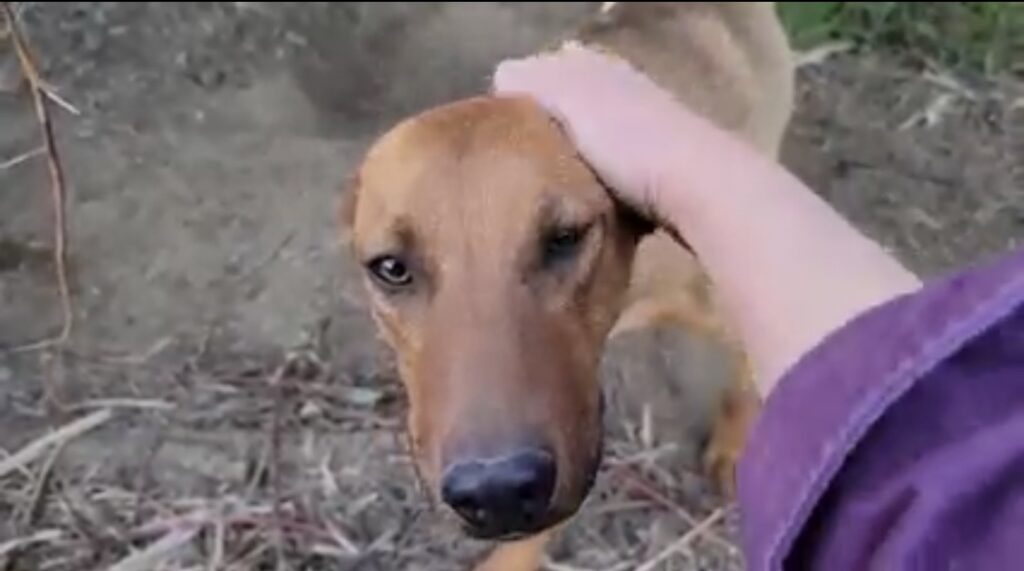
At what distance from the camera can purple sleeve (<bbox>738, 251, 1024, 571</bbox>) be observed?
104 cm

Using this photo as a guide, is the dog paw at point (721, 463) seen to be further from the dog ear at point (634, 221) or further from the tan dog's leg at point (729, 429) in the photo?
the dog ear at point (634, 221)

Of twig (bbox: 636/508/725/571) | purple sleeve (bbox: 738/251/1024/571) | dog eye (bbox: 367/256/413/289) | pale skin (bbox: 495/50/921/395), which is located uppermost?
purple sleeve (bbox: 738/251/1024/571)

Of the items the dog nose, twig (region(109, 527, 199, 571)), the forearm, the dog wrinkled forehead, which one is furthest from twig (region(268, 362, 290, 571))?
the forearm

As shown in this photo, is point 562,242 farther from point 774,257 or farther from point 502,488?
point 774,257

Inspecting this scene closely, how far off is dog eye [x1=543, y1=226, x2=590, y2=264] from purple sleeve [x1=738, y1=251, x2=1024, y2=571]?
863mm

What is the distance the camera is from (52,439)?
2488 mm

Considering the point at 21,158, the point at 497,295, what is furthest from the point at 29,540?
the point at 497,295

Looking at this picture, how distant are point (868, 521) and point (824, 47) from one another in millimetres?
2639

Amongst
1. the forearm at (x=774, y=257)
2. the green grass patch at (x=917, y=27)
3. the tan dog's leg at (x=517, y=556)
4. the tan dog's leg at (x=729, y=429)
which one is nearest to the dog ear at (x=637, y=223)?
the forearm at (x=774, y=257)

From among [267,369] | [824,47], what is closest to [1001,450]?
[267,369]

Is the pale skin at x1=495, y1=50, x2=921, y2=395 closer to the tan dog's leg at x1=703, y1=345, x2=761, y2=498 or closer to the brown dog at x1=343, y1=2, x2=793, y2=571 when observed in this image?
the brown dog at x1=343, y1=2, x2=793, y2=571

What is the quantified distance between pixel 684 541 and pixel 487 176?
0.71 meters

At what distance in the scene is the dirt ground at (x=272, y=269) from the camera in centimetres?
244

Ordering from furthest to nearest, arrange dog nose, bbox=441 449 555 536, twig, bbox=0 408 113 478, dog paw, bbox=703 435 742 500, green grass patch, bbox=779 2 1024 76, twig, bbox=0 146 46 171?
green grass patch, bbox=779 2 1024 76, dog paw, bbox=703 435 742 500, twig, bbox=0 408 113 478, twig, bbox=0 146 46 171, dog nose, bbox=441 449 555 536
